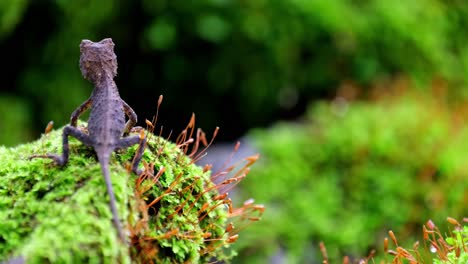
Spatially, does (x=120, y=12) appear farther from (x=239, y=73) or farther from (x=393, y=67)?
(x=393, y=67)

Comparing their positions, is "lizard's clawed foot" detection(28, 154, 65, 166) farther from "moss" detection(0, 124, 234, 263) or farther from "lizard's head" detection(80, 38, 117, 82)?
"lizard's head" detection(80, 38, 117, 82)

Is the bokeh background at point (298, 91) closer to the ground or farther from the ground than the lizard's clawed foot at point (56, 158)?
farther from the ground

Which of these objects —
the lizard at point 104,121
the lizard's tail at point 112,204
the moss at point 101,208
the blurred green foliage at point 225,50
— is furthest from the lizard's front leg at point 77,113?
the blurred green foliage at point 225,50

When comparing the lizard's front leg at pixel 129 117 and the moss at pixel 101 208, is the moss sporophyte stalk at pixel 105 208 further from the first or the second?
the lizard's front leg at pixel 129 117

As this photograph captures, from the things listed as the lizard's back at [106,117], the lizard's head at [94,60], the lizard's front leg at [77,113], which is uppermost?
the lizard's head at [94,60]

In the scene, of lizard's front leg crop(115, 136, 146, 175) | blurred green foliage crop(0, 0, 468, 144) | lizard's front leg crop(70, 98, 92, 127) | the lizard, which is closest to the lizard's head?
the lizard

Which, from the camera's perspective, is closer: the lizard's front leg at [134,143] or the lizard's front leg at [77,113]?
the lizard's front leg at [134,143]

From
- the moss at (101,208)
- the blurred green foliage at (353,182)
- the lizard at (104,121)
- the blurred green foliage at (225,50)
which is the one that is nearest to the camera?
the moss at (101,208)
